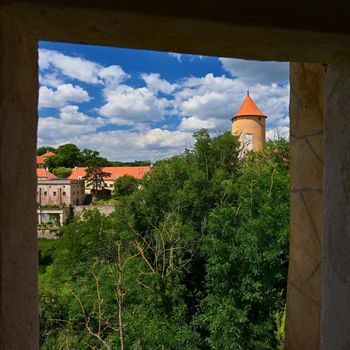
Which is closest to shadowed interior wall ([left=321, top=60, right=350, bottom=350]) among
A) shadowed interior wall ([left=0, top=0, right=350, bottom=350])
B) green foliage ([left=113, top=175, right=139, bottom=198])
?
shadowed interior wall ([left=0, top=0, right=350, bottom=350])

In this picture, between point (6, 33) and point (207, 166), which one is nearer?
point (6, 33)

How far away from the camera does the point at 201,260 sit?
16766mm

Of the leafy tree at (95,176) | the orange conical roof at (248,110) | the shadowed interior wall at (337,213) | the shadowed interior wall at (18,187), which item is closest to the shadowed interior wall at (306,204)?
the shadowed interior wall at (337,213)

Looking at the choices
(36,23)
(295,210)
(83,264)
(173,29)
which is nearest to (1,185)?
(36,23)

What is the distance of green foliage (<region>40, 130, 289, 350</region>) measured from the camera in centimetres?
1177

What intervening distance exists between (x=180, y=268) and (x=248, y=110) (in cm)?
2425

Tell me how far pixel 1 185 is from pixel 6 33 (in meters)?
0.40

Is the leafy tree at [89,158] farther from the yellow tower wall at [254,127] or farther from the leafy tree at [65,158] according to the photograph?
the yellow tower wall at [254,127]

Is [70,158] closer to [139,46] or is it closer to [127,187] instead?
[127,187]

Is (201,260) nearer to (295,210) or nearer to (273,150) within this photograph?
(273,150)

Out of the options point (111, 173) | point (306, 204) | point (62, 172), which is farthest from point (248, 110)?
point (306, 204)

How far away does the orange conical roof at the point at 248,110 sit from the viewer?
35906 mm

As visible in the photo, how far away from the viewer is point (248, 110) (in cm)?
3606

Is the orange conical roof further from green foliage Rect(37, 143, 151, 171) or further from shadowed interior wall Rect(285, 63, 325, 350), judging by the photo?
shadowed interior wall Rect(285, 63, 325, 350)
